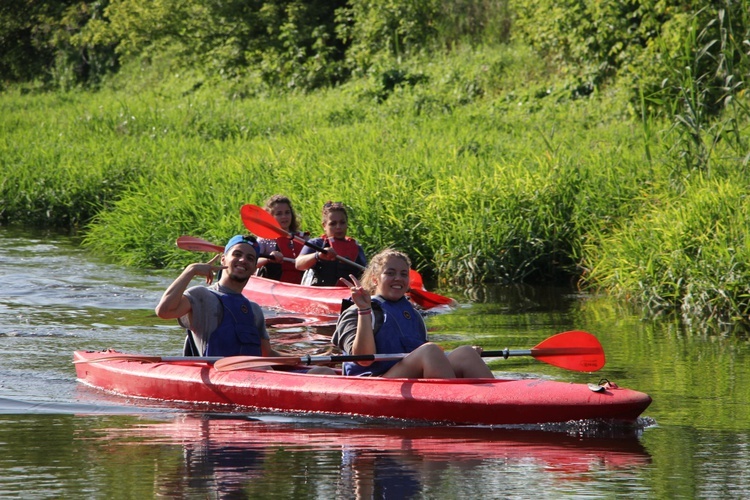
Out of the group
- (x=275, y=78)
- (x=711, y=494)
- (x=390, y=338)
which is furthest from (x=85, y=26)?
(x=711, y=494)

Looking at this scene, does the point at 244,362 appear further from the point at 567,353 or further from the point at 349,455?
the point at 567,353

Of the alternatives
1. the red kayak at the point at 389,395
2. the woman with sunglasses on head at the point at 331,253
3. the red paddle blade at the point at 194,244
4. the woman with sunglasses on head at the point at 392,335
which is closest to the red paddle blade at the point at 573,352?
the woman with sunglasses on head at the point at 392,335

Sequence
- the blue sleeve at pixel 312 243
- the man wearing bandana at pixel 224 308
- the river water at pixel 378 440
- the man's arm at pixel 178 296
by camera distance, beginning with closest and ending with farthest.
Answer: the river water at pixel 378 440 → the man's arm at pixel 178 296 → the man wearing bandana at pixel 224 308 → the blue sleeve at pixel 312 243

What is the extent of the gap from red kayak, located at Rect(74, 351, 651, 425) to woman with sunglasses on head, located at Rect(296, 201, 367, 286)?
2.98 m

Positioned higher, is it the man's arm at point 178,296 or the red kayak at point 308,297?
the man's arm at point 178,296

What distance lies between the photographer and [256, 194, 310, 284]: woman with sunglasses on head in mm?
9680

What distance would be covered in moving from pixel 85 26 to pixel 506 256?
1935 cm

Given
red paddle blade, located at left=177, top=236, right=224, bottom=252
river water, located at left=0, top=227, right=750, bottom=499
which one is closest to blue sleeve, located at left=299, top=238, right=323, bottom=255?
river water, located at left=0, top=227, right=750, bottom=499

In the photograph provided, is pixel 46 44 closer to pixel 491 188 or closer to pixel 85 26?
pixel 85 26

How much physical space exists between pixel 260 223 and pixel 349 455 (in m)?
4.35

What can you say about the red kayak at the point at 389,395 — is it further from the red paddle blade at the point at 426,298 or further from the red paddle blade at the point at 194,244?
the red paddle blade at the point at 426,298

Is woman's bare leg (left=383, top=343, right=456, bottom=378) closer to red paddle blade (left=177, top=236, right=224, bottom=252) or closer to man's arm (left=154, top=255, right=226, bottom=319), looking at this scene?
man's arm (left=154, top=255, right=226, bottom=319)

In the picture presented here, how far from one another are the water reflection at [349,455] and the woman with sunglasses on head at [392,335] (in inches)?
15.0

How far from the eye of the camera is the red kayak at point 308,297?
9.05m
